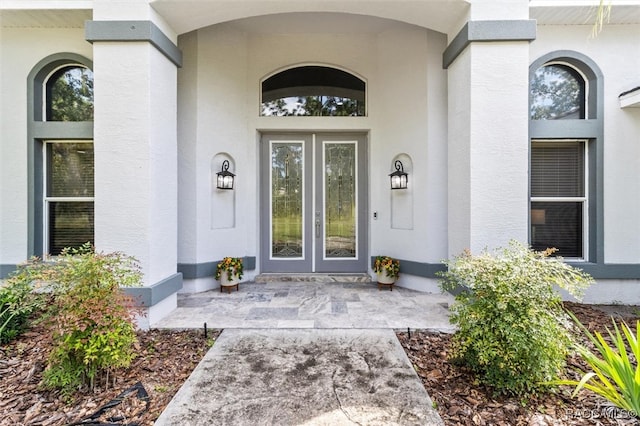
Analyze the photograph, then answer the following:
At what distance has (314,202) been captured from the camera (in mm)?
5719

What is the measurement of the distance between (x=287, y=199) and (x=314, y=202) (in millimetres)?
515

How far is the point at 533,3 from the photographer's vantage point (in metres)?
4.05

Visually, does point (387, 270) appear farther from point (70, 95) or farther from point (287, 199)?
point (70, 95)

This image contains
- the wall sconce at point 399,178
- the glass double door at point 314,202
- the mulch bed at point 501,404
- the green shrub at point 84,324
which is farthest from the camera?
the glass double door at point 314,202

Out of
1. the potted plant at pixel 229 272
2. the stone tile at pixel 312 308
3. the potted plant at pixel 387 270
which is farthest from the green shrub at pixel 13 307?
the potted plant at pixel 387 270

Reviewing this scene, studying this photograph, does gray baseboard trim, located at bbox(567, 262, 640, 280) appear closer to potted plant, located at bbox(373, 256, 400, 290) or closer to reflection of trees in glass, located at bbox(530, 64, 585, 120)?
reflection of trees in glass, located at bbox(530, 64, 585, 120)

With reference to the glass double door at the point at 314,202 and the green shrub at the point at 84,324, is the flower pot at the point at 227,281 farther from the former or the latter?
the green shrub at the point at 84,324

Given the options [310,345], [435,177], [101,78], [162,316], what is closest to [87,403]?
[162,316]

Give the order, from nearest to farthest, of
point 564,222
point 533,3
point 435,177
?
point 533,3 < point 564,222 < point 435,177

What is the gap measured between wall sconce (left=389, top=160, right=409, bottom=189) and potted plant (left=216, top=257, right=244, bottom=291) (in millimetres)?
2929

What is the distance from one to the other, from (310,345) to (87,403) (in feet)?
6.12

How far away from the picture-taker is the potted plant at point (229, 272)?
4852 mm

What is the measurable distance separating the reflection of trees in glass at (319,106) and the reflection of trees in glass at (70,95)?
111 inches

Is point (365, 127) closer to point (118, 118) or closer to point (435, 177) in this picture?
point (435, 177)
